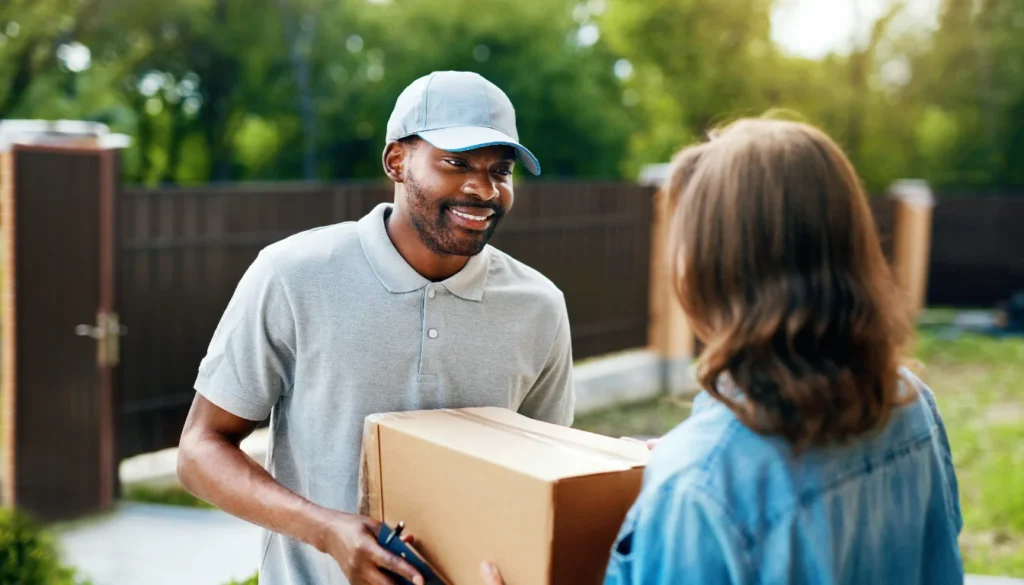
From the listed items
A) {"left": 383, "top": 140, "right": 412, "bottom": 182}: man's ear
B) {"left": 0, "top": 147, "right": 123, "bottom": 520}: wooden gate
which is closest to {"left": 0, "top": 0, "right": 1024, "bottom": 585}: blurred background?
{"left": 0, "top": 147, "right": 123, "bottom": 520}: wooden gate

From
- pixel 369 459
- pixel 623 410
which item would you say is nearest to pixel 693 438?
pixel 369 459

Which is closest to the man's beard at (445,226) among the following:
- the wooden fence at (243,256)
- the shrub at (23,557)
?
the shrub at (23,557)

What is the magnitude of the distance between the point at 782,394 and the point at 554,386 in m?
0.97

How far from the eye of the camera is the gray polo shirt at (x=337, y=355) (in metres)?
1.99

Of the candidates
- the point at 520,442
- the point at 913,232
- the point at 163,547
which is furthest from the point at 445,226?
the point at 913,232

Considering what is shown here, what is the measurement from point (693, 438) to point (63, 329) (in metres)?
4.94

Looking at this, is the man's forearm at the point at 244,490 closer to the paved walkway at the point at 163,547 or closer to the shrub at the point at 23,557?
the shrub at the point at 23,557

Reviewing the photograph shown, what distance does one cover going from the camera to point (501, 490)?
1.56m

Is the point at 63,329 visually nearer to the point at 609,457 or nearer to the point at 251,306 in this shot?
the point at 251,306

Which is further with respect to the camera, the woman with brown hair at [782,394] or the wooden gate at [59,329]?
the wooden gate at [59,329]

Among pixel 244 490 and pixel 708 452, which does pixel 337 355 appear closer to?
pixel 244 490

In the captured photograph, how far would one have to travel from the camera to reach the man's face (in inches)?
81.7

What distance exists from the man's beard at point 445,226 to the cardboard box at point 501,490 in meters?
0.34

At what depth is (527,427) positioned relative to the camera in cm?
180
